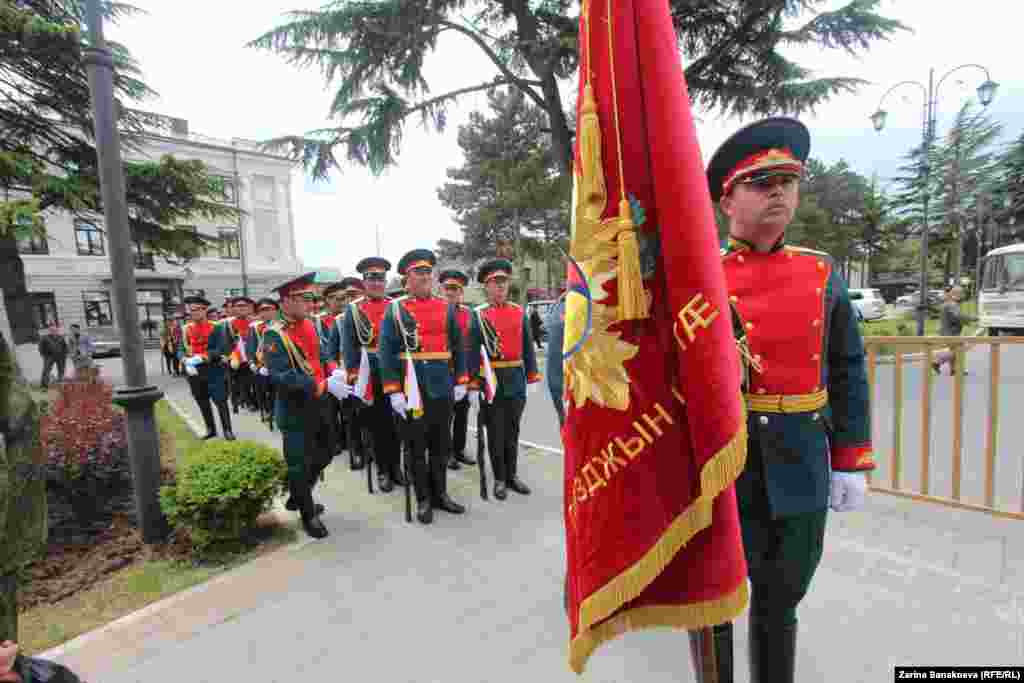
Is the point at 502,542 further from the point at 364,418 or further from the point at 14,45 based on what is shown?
the point at 14,45

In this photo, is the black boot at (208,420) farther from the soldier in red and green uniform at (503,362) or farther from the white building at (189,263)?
the white building at (189,263)

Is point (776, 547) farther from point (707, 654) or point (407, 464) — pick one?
point (407, 464)

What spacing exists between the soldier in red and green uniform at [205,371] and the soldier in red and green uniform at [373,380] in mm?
3233

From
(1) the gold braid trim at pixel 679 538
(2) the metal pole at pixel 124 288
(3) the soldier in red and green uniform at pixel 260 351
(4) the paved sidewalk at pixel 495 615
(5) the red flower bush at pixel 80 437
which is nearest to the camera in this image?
(1) the gold braid trim at pixel 679 538

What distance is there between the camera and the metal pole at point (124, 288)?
340cm

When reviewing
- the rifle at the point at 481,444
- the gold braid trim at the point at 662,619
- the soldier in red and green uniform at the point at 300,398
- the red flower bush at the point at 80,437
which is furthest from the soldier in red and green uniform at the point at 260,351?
the gold braid trim at the point at 662,619

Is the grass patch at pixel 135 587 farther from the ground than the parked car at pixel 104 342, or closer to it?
closer to it

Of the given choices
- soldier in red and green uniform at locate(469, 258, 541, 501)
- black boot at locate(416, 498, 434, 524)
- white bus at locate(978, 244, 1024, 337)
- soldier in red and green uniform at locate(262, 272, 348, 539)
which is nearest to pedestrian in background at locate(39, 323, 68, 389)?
soldier in red and green uniform at locate(262, 272, 348, 539)

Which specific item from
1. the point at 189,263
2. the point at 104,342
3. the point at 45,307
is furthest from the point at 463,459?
the point at 45,307

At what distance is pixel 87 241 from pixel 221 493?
122ft

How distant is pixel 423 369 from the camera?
4.43 metres

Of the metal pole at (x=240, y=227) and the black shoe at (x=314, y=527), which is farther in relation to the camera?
the metal pole at (x=240, y=227)

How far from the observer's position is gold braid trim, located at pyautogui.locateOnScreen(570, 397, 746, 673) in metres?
1.12

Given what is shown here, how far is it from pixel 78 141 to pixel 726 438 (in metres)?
20.3
